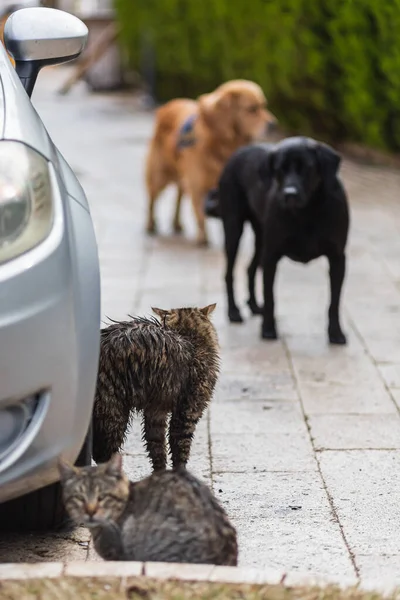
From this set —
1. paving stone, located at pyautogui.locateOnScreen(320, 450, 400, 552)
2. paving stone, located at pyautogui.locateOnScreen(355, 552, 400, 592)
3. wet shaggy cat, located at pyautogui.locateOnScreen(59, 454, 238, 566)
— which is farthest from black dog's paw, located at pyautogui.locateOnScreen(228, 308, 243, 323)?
wet shaggy cat, located at pyautogui.locateOnScreen(59, 454, 238, 566)

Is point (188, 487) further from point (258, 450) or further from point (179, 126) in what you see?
point (179, 126)

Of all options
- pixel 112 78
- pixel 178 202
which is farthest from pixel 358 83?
pixel 112 78

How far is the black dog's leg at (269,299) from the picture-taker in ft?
19.4

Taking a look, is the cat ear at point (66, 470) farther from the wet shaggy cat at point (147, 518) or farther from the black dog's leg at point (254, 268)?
the black dog's leg at point (254, 268)

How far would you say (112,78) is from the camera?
82.5 feet

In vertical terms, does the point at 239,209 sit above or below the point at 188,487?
below

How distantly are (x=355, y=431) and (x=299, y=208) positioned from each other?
1.50 metres

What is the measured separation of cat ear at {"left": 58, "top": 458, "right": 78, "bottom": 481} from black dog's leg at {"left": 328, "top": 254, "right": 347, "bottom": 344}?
3.11 meters

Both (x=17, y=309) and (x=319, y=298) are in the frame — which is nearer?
(x=17, y=309)

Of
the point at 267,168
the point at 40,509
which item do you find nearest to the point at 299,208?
the point at 267,168

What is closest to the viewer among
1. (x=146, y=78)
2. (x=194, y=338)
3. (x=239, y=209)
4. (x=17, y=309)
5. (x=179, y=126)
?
(x=17, y=309)

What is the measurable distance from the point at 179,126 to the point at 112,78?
54.6ft

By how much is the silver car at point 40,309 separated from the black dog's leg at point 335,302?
2.86 m

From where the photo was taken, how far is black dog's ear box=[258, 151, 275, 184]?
5.84m
